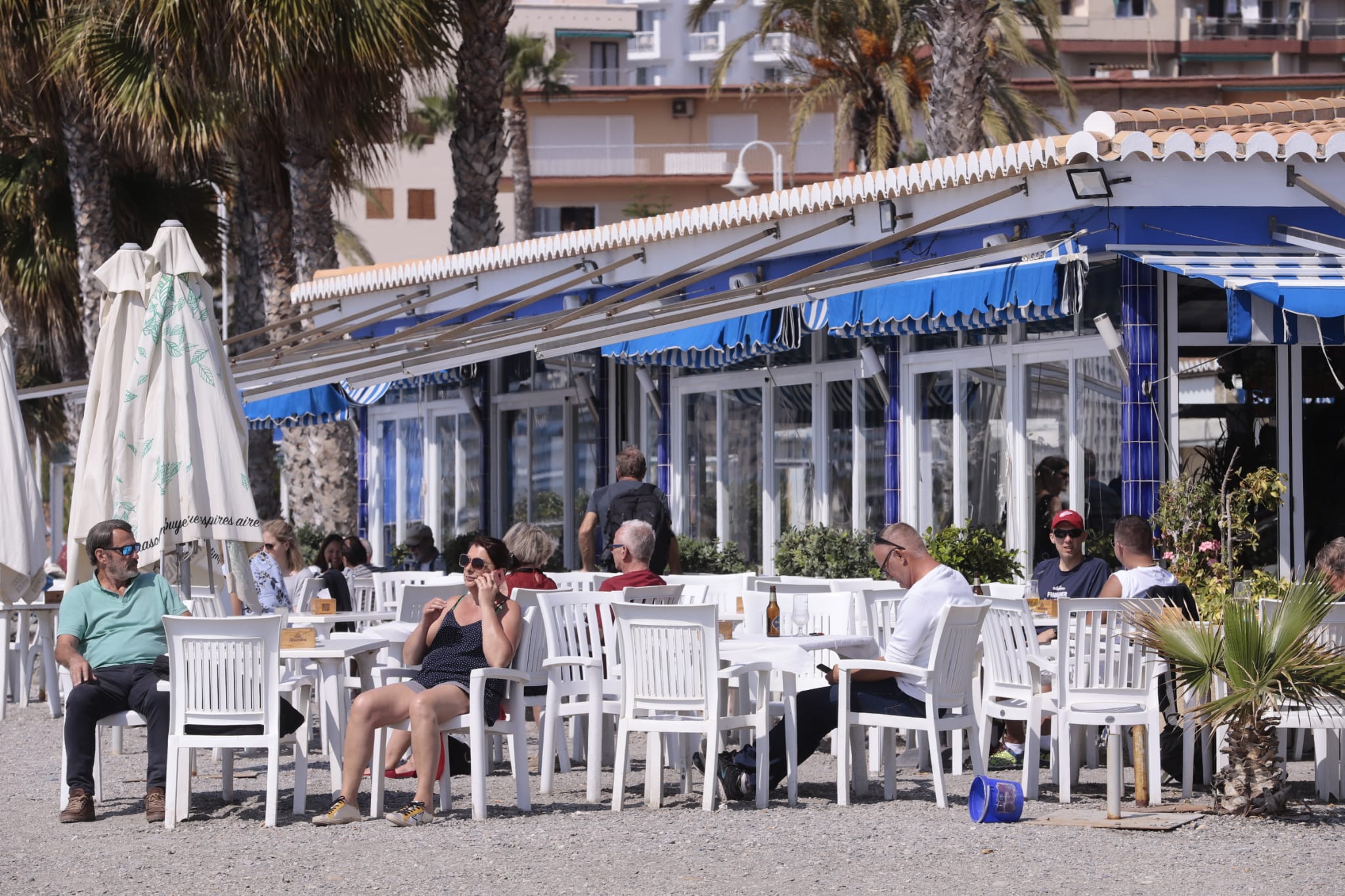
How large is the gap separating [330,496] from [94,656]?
487 inches

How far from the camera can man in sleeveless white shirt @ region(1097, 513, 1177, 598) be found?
8.73m

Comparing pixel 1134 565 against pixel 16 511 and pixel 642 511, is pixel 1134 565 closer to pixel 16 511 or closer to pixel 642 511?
pixel 642 511

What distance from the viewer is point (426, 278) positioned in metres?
19.1

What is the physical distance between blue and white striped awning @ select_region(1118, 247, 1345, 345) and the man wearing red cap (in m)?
1.58

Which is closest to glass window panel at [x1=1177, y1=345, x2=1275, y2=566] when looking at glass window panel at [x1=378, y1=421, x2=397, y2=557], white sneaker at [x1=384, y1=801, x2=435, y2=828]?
white sneaker at [x1=384, y1=801, x2=435, y2=828]

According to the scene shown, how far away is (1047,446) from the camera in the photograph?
13.1 meters

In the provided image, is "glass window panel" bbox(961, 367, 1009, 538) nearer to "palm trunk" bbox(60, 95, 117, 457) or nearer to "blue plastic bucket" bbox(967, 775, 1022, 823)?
"blue plastic bucket" bbox(967, 775, 1022, 823)

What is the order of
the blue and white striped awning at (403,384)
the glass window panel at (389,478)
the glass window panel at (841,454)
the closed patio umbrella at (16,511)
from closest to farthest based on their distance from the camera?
the closed patio umbrella at (16,511), the glass window panel at (841,454), the blue and white striped awning at (403,384), the glass window panel at (389,478)

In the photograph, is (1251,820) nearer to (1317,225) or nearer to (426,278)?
(1317,225)

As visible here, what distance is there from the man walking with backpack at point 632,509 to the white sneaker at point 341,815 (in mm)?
4830

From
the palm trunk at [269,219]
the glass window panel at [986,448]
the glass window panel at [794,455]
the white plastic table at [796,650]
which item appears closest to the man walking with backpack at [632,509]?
the glass window panel at [986,448]

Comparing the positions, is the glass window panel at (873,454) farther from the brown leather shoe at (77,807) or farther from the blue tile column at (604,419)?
the brown leather shoe at (77,807)

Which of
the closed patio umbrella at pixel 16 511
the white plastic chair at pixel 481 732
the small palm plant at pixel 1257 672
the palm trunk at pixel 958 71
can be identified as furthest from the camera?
the palm trunk at pixel 958 71

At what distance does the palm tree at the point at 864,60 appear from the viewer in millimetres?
33406
